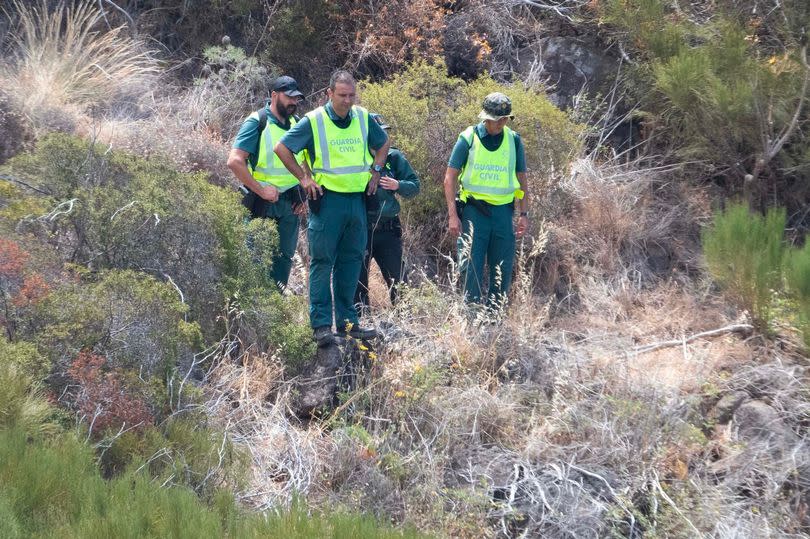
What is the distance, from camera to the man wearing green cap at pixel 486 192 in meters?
7.44

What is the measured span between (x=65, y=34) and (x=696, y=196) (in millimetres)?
7880

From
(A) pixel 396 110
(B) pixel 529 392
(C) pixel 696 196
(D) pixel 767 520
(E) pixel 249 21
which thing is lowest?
(D) pixel 767 520

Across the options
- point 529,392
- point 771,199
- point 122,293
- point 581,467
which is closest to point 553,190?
point 771,199

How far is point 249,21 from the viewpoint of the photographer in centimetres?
1246

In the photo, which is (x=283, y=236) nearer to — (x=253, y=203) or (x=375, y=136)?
(x=253, y=203)

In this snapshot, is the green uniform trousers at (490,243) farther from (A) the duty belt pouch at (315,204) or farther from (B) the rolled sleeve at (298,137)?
(B) the rolled sleeve at (298,137)

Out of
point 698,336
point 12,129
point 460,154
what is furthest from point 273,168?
point 698,336

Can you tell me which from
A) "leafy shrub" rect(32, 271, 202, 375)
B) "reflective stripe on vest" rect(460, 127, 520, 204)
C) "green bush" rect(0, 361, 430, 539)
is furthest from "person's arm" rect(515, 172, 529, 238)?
"green bush" rect(0, 361, 430, 539)

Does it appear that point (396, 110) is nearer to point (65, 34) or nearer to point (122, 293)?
point (122, 293)

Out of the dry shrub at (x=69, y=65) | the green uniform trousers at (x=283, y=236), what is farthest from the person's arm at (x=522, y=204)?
the dry shrub at (x=69, y=65)

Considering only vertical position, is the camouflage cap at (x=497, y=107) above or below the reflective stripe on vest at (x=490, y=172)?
above

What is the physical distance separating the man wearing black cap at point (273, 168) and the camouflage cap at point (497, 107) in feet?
4.64

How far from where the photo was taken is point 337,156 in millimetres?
6570

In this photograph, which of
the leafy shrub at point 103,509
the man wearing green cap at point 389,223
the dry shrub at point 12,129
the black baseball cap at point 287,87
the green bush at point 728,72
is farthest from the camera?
the green bush at point 728,72
